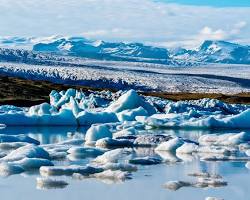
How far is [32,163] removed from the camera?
923cm

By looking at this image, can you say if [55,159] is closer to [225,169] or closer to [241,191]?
[225,169]

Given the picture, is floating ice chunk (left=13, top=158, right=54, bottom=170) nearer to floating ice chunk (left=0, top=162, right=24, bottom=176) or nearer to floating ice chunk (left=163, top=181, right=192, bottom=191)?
floating ice chunk (left=0, top=162, right=24, bottom=176)

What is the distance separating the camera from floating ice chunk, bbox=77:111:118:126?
18.7m

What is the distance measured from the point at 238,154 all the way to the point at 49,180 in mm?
4607

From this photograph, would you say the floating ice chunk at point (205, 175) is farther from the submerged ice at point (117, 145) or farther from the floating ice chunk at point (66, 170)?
the floating ice chunk at point (66, 170)

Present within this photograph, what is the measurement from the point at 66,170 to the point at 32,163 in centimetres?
73

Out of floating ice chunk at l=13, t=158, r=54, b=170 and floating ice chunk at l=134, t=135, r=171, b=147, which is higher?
floating ice chunk at l=13, t=158, r=54, b=170

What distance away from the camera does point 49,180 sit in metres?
8.01

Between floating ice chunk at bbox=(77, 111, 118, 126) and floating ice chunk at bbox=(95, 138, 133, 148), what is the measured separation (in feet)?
19.8

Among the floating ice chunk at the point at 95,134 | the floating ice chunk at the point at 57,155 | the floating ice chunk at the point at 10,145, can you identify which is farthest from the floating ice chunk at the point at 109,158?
the floating ice chunk at the point at 95,134

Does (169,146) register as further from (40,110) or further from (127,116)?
(40,110)

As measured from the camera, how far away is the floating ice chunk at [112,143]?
485 inches

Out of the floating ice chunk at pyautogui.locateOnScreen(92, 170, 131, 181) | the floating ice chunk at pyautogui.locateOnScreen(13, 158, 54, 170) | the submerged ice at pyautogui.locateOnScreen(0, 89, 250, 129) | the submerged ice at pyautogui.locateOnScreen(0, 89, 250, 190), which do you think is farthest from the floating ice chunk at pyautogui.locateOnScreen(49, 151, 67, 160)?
the submerged ice at pyautogui.locateOnScreen(0, 89, 250, 129)

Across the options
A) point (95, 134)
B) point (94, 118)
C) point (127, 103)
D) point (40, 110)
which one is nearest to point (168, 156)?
point (95, 134)
